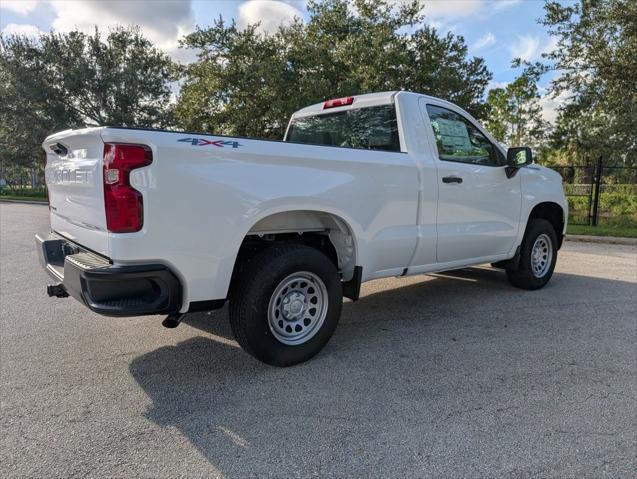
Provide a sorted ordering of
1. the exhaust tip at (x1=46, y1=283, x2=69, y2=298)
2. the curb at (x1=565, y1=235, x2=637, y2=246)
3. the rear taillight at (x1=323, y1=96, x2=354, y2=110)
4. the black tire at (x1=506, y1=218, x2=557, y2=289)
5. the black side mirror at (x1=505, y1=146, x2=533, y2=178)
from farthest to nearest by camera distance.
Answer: the curb at (x1=565, y1=235, x2=637, y2=246) < the black tire at (x1=506, y1=218, x2=557, y2=289) < the black side mirror at (x1=505, y1=146, x2=533, y2=178) < the rear taillight at (x1=323, y1=96, x2=354, y2=110) < the exhaust tip at (x1=46, y1=283, x2=69, y2=298)

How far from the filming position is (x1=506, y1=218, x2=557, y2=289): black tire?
556 cm

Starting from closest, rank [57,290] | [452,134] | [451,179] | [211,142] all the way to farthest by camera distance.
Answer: [211,142] < [57,290] < [451,179] < [452,134]

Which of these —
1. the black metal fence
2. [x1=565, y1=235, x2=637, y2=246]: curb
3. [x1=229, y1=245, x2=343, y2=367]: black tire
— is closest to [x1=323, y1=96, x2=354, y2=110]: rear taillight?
[x1=229, y1=245, x2=343, y2=367]: black tire

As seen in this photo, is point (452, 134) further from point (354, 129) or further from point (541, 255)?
point (541, 255)

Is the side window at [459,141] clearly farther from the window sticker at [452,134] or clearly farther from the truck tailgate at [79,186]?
the truck tailgate at [79,186]

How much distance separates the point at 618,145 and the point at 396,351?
49.1ft

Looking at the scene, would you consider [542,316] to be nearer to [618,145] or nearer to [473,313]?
[473,313]

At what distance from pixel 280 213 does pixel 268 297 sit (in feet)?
2.09

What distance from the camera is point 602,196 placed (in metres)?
15.3

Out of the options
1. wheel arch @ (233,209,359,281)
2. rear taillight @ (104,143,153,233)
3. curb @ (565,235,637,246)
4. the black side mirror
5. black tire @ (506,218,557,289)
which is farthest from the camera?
curb @ (565,235,637,246)

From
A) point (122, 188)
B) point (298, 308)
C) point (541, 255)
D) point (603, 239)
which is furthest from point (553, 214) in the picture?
point (603, 239)

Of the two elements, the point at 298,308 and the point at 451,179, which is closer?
the point at 298,308

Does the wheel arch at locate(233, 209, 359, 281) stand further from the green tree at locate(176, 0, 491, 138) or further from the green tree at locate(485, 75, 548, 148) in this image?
the green tree at locate(485, 75, 548, 148)

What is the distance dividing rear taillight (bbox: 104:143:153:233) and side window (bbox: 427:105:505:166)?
2799mm
